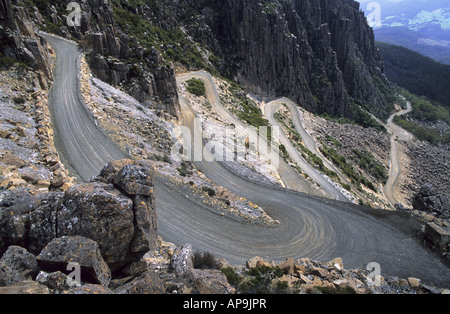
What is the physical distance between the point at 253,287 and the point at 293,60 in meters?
87.8

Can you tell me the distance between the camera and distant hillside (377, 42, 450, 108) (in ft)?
478

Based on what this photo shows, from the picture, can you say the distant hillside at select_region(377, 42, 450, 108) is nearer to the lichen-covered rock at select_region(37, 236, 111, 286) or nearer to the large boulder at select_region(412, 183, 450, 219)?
the large boulder at select_region(412, 183, 450, 219)

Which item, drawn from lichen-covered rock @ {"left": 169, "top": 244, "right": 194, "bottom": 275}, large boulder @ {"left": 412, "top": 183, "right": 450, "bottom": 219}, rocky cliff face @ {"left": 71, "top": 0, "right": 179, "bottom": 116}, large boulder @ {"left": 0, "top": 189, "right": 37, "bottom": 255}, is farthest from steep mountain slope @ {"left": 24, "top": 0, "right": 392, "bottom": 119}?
large boulder @ {"left": 412, "top": 183, "right": 450, "bottom": 219}

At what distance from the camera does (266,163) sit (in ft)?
115

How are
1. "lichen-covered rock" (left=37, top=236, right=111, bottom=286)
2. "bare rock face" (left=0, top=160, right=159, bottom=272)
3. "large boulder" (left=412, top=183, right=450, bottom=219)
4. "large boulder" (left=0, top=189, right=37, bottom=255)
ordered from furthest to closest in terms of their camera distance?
"large boulder" (left=412, top=183, right=450, bottom=219) → "bare rock face" (left=0, top=160, right=159, bottom=272) → "large boulder" (left=0, top=189, right=37, bottom=255) → "lichen-covered rock" (left=37, top=236, right=111, bottom=286)

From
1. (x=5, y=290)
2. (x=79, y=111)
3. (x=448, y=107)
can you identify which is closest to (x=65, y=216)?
(x=5, y=290)

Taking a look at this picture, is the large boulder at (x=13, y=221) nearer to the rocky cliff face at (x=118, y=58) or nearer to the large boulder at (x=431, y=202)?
the rocky cliff face at (x=118, y=58)

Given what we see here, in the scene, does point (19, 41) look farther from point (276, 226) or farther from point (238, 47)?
point (238, 47)

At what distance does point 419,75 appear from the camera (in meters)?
165

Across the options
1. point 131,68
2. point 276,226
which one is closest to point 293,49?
point 131,68

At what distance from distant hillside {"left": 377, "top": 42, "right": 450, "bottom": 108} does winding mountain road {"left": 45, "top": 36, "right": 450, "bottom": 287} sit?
16144 cm

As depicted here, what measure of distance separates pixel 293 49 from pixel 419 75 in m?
135

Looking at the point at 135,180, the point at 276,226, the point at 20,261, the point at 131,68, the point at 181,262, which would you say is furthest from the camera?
the point at 131,68
